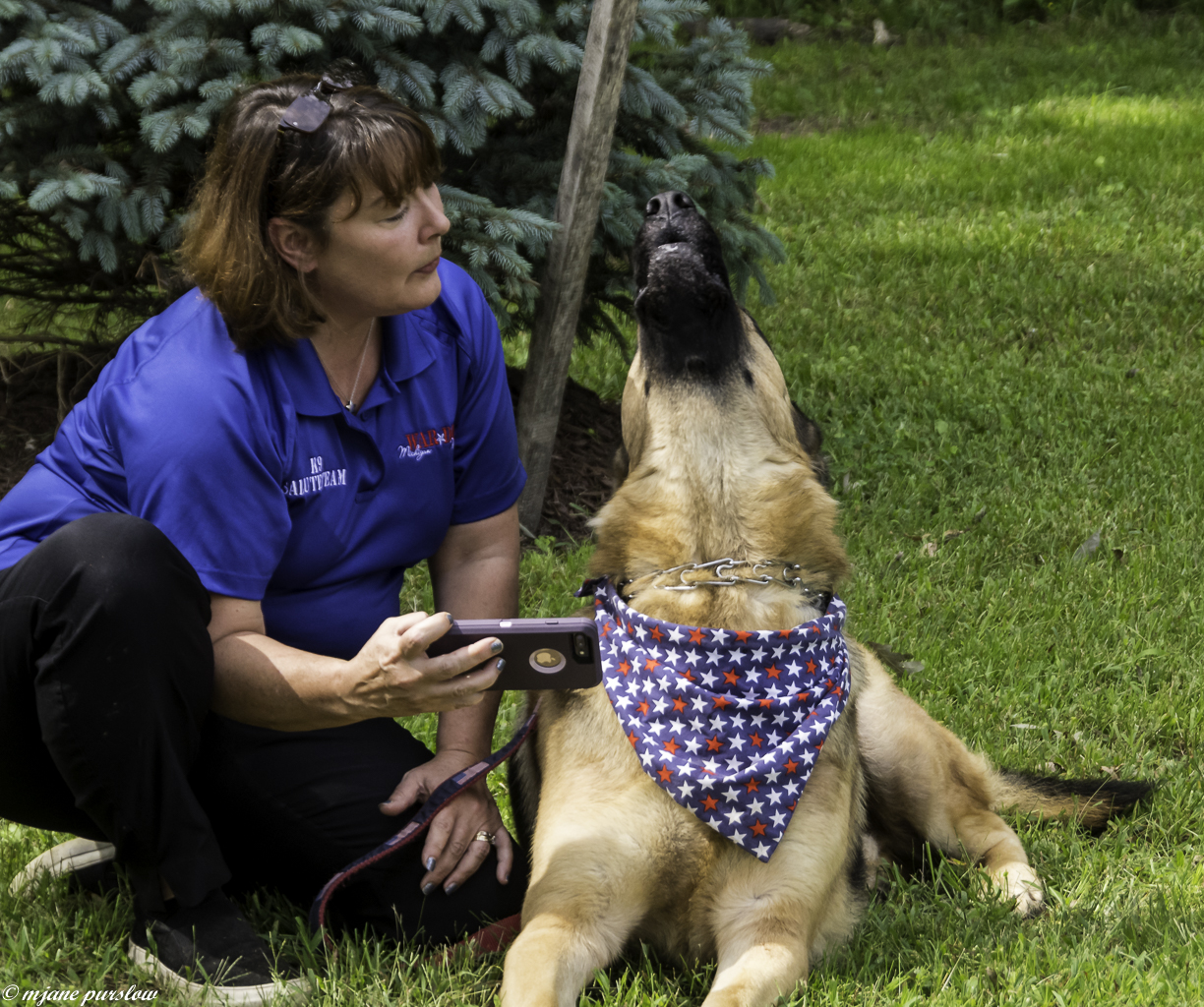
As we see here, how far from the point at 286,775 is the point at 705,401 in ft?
4.30

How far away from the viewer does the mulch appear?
16.2 ft

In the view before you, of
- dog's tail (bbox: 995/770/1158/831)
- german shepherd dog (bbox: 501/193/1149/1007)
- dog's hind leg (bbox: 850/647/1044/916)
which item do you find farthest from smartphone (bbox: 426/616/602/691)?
dog's tail (bbox: 995/770/1158/831)

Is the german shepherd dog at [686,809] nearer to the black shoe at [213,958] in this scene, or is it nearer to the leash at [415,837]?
the leash at [415,837]

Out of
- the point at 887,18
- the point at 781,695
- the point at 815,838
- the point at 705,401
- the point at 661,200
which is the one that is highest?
the point at 887,18

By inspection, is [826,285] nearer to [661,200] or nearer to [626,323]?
[626,323]

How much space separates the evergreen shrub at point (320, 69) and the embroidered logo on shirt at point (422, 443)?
151cm

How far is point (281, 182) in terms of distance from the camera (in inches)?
99.4

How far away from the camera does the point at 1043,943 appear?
8.39 feet

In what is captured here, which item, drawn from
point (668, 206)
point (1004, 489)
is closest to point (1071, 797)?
point (668, 206)

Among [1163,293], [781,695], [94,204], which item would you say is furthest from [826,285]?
[781,695]

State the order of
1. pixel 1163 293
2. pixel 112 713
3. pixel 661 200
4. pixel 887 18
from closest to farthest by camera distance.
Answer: pixel 112 713, pixel 661 200, pixel 1163 293, pixel 887 18

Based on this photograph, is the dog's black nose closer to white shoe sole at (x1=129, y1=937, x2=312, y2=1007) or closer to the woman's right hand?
the woman's right hand

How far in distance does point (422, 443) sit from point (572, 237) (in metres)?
1.96

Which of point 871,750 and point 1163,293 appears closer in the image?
point 871,750
